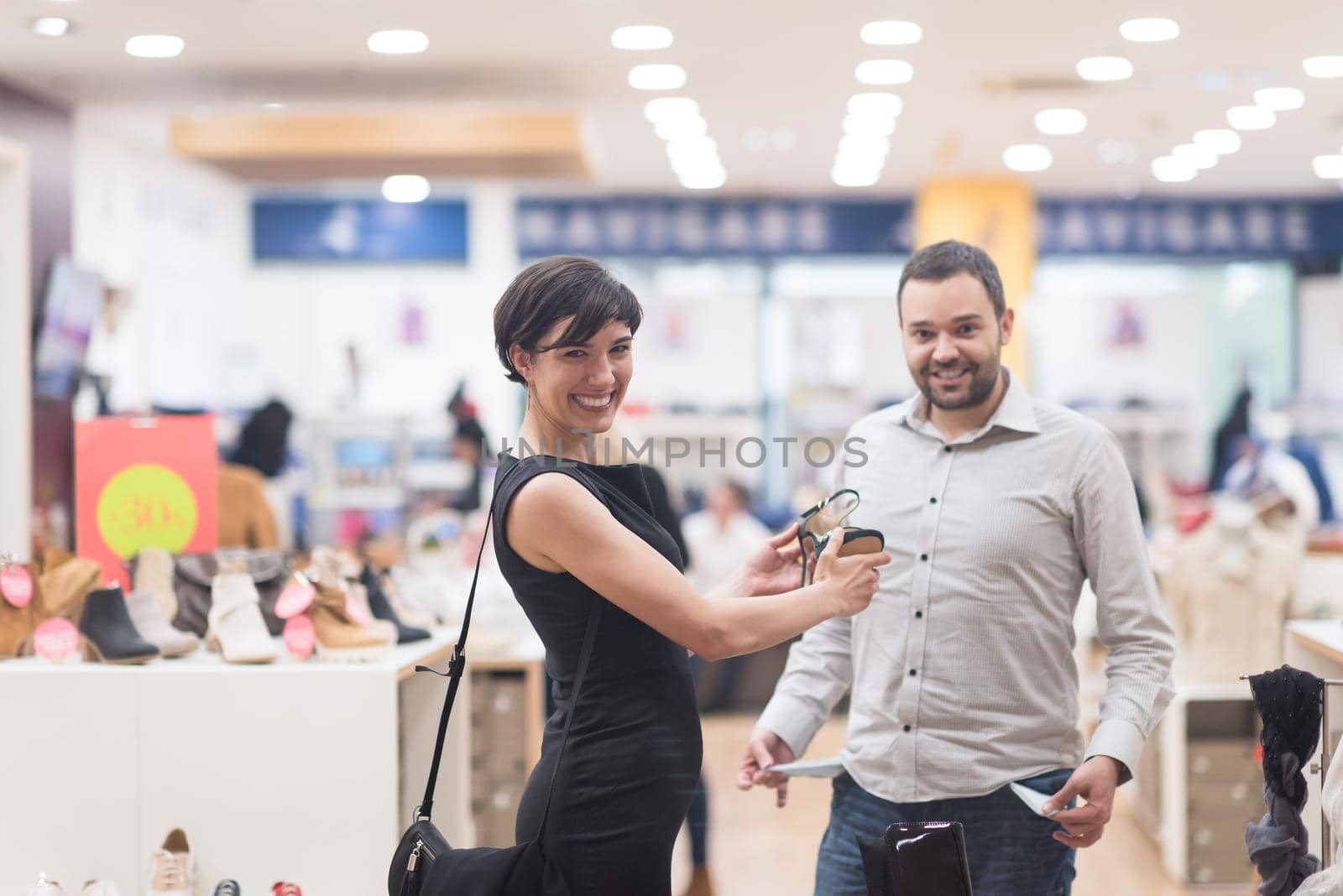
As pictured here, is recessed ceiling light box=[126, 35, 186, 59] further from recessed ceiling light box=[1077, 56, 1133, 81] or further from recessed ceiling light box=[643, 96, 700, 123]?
recessed ceiling light box=[1077, 56, 1133, 81]

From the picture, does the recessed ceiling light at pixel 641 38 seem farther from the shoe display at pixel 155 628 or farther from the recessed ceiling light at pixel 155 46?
Answer: the shoe display at pixel 155 628

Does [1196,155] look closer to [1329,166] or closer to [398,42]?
[1329,166]

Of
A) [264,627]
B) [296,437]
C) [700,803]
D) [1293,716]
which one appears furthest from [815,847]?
[296,437]

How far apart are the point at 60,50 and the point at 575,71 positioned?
A: 2.13 meters

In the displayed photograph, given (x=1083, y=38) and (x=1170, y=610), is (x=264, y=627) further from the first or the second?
(x=1083, y=38)

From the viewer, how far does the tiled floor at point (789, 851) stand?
4.25 meters

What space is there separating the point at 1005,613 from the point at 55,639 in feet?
5.97

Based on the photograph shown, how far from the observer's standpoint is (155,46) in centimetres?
520

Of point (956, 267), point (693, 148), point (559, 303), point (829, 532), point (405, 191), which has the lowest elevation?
point (829, 532)

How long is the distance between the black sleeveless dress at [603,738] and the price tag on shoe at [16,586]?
145 cm

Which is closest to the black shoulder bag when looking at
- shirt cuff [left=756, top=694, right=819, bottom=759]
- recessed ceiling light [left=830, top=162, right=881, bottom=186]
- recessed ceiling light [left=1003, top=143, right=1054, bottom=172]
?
shirt cuff [left=756, top=694, right=819, bottom=759]

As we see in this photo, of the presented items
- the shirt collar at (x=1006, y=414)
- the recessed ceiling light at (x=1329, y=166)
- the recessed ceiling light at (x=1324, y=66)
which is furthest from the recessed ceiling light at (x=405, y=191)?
the shirt collar at (x=1006, y=414)

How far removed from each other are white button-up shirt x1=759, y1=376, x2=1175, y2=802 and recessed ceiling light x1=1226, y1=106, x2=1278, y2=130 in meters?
5.46

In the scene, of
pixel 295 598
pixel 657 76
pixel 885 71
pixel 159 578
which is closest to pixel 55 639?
pixel 159 578
